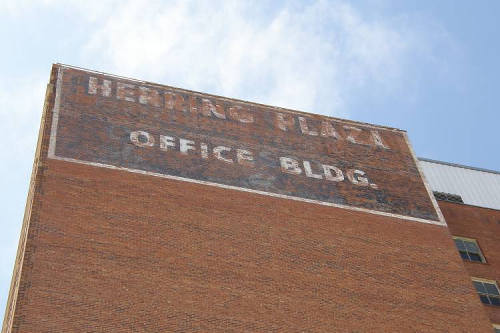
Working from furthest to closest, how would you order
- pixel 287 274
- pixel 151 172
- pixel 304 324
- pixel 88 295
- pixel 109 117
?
1. pixel 109 117
2. pixel 151 172
3. pixel 287 274
4. pixel 304 324
5. pixel 88 295

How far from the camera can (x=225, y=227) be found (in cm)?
2831

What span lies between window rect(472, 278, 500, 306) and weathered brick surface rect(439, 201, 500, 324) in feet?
0.82

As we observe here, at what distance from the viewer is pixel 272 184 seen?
102ft

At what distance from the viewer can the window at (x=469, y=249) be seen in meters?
34.8

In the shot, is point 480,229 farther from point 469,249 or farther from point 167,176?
point 167,176

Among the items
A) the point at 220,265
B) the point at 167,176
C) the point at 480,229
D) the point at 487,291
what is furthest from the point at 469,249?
the point at 167,176

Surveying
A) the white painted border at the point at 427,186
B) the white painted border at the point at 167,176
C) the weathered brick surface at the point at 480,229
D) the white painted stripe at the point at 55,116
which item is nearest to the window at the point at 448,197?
the weathered brick surface at the point at 480,229

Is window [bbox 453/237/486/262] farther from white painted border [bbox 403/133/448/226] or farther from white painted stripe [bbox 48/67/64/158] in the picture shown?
white painted stripe [bbox 48/67/64/158]

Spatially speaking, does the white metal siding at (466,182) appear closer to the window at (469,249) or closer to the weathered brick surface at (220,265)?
the window at (469,249)

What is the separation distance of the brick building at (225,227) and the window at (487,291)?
2.9 inches

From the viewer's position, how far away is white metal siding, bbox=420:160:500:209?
40.2 meters

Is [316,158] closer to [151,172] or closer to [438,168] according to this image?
[151,172]

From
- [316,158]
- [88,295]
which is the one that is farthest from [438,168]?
[88,295]

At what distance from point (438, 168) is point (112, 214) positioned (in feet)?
67.9
